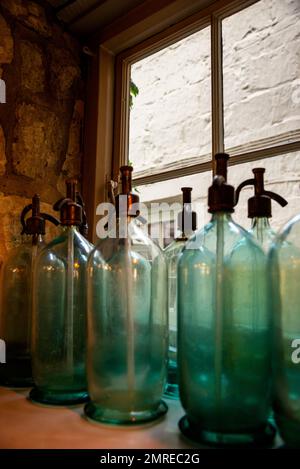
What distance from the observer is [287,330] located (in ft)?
1.56

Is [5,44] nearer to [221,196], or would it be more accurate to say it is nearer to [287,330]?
[221,196]

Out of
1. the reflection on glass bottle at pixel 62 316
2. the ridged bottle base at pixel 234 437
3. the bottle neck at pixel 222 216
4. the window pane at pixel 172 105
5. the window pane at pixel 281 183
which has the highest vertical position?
the window pane at pixel 172 105

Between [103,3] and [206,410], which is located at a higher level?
[103,3]

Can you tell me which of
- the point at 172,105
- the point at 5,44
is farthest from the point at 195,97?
the point at 5,44

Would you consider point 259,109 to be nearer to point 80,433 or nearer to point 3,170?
point 3,170

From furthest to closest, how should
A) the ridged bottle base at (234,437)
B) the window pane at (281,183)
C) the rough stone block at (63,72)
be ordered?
the rough stone block at (63,72), the window pane at (281,183), the ridged bottle base at (234,437)

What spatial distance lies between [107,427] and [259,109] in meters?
0.73

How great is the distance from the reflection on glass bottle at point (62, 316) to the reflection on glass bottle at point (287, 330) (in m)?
0.31

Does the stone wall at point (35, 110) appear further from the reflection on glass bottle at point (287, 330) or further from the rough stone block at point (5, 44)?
the reflection on glass bottle at point (287, 330)

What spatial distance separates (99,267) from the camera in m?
0.56

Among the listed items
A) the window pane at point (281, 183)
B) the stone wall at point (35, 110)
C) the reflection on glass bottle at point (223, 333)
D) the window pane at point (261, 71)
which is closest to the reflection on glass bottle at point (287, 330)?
the reflection on glass bottle at point (223, 333)

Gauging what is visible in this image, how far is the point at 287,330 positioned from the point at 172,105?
0.75 m

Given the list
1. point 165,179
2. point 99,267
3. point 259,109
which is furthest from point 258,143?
point 99,267

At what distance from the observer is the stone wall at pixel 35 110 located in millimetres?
957
